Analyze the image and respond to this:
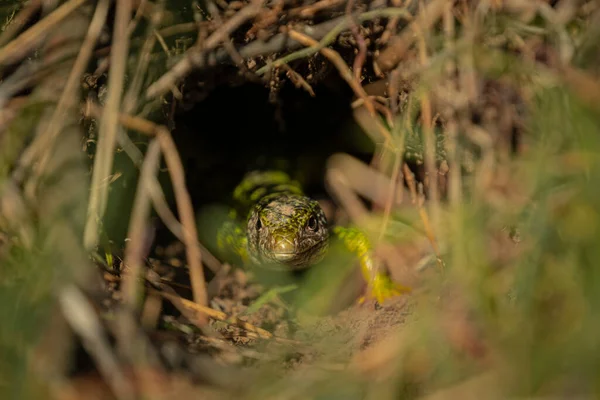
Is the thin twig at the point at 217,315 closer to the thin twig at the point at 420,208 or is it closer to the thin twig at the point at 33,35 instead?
the thin twig at the point at 420,208

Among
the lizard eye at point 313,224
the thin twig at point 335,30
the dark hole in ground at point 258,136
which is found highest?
the dark hole in ground at point 258,136

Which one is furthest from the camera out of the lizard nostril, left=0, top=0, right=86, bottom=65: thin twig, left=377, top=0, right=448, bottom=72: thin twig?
the lizard nostril

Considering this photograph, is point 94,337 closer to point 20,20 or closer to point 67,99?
point 67,99

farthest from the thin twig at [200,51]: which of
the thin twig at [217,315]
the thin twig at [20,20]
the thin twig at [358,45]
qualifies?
the thin twig at [217,315]

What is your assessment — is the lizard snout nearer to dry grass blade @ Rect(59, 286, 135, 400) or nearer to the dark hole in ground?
the dark hole in ground

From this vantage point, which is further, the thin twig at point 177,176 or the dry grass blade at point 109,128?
the thin twig at point 177,176

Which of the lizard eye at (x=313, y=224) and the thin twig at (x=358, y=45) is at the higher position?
the thin twig at (x=358, y=45)

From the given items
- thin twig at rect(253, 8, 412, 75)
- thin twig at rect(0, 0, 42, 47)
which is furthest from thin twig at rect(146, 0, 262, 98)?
thin twig at rect(0, 0, 42, 47)
